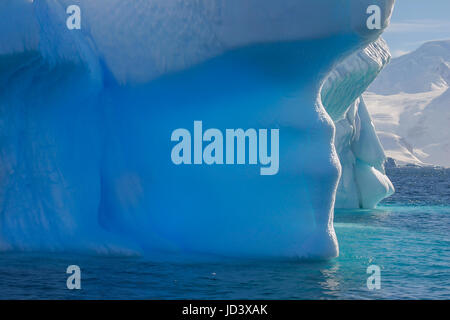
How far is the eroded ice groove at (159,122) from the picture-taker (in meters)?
10.8

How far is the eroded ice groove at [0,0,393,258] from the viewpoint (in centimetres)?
1075

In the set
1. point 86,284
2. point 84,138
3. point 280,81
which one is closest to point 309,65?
point 280,81

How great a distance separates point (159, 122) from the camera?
1138cm

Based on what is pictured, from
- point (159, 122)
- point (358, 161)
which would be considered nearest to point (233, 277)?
point (159, 122)

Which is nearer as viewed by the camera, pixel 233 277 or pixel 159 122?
pixel 233 277

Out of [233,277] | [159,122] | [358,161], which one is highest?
[358,161]

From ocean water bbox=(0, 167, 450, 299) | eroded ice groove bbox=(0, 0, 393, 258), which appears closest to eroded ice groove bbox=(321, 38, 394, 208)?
ocean water bbox=(0, 167, 450, 299)

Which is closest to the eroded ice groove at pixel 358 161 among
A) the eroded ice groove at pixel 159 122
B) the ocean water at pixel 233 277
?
the ocean water at pixel 233 277

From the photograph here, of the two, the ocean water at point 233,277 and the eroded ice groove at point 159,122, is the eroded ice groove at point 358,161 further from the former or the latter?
the eroded ice groove at point 159,122

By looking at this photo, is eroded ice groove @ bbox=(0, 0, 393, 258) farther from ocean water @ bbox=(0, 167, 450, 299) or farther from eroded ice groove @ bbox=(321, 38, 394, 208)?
eroded ice groove @ bbox=(321, 38, 394, 208)

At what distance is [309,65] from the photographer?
35.8ft

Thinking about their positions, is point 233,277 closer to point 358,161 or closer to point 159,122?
point 159,122

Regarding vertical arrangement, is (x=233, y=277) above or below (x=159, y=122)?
below

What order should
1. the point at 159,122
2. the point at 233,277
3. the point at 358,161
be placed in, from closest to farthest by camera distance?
the point at 233,277
the point at 159,122
the point at 358,161
